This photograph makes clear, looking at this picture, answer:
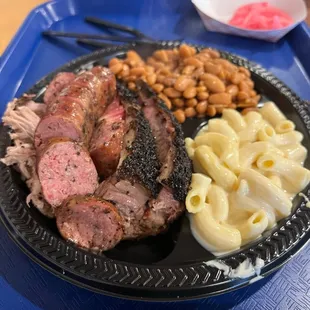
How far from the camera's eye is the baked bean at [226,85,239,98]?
2445 millimetres

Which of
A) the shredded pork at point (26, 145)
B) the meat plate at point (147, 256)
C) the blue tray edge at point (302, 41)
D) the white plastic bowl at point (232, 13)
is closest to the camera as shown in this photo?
the meat plate at point (147, 256)

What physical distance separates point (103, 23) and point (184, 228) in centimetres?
221

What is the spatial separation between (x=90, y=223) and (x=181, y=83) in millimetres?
1110

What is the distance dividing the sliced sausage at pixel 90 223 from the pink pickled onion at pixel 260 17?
233 cm

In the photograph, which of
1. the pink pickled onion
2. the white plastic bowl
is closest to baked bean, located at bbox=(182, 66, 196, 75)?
the white plastic bowl

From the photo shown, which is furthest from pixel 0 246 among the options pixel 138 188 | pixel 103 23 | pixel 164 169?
pixel 103 23

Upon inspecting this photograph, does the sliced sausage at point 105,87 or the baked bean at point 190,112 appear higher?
the sliced sausage at point 105,87

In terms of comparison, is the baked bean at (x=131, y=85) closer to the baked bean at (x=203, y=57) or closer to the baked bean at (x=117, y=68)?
the baked bean at (x=117, y=68)

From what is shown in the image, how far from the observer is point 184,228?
1882mm

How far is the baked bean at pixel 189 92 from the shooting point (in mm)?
→ 2392

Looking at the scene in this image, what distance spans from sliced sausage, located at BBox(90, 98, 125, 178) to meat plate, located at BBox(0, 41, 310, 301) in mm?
361

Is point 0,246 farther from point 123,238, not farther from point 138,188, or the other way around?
point 138,188

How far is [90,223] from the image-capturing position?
66.7 inches

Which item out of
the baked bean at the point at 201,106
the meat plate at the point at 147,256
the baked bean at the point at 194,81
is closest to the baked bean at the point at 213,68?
the baked bean at the point at 194,81
